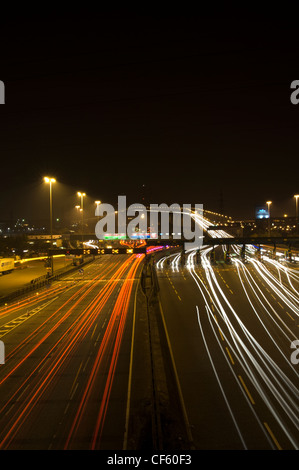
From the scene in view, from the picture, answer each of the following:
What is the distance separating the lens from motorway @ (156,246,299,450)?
936 cm

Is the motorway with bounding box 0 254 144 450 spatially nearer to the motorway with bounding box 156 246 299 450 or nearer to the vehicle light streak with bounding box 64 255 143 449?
the vehicle light streak with bounding box 64 255 143 449

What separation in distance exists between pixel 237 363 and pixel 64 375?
655 cm

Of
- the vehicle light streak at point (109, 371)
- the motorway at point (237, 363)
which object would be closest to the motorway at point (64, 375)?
the vehicle light streak at point (109, 371)

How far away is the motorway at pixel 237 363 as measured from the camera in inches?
368

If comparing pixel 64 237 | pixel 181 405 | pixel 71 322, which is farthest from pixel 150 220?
pixel 181 405

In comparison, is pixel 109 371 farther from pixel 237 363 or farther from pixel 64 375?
pixel 237 363

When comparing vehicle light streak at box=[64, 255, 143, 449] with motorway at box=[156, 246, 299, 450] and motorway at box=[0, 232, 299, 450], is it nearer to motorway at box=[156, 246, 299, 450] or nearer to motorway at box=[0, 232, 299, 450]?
motorway at box=[0, 232, 299, 450]

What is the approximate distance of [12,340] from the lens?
17406mm

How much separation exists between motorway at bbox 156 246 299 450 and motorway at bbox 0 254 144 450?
2.38 m

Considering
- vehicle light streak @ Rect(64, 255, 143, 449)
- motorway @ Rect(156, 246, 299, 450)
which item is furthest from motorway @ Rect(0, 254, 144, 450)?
motorway @ Rect(156, 246, 299, 450)

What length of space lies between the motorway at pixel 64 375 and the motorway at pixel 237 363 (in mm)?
2376

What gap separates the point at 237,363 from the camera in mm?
13773

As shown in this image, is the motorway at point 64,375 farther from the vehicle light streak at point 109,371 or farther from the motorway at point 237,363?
the motorway at point 237,363

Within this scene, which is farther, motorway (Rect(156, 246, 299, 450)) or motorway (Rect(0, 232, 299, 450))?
motorway (Rect(156, 246, 299, 450))
